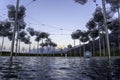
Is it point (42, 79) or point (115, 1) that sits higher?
point (115, 1)

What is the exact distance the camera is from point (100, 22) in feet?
380

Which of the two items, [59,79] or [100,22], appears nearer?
[59,79]

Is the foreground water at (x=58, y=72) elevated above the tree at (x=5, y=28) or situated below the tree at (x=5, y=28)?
below

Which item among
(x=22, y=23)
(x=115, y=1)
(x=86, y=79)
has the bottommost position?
(x=86, y=79)

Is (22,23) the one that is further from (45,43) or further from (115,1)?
(115,1)

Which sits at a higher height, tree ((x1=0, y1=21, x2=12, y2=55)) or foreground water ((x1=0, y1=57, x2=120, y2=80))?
tree ((x1=0, y1=21, x2=12, y2=55))

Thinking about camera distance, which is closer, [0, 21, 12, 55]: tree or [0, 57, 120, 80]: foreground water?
[0, 57, 120, 80]: foreground water

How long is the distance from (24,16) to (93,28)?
39117 mm

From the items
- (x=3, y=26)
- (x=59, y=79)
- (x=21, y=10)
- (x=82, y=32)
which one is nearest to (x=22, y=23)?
(x=3, y=26)

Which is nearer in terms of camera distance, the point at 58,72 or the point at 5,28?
the point at 58,72

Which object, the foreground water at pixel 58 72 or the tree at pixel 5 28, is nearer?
the foreground water at pixel 58 72

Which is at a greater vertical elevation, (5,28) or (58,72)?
(5,28)

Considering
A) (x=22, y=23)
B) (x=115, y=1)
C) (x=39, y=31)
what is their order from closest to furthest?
(x=115, y=1) → (x=22, y=23) → (x=39, y=31)

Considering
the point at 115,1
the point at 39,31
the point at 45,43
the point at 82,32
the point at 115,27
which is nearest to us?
the point at 115,1
